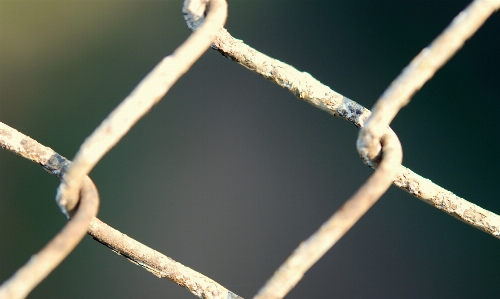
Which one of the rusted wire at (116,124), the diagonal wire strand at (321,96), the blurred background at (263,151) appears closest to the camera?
the rusted wire at (116,124)

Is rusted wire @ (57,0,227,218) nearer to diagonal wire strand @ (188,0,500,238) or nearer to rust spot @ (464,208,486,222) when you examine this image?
diagonal wire strand @ (188,0,500,238)

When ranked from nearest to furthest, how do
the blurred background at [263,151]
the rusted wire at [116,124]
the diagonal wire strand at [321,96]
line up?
the rusted wire at [116,124] < the diagonal wire strand at [321,96] < the blurred background at [263,151]

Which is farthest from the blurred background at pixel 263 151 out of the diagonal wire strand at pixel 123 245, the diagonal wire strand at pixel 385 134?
the diagonal wire strand at pixel 385 134

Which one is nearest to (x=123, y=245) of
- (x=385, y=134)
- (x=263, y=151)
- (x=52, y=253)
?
(x=52, y=253)

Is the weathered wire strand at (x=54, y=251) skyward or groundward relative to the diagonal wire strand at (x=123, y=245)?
skyward

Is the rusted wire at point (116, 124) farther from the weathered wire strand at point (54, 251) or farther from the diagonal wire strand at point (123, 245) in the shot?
the diagonal wire strand at point (123, 245)

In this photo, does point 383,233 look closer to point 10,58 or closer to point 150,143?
point 150,143

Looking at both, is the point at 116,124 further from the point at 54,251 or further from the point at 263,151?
the point at 263,151

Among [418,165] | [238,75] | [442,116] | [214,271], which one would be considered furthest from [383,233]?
[238,75]
